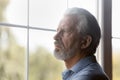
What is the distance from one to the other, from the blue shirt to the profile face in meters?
0.08

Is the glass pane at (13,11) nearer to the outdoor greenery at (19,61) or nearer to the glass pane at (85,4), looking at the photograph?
the outdoor greenery at (19,61)

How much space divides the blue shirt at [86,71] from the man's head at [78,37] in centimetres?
6

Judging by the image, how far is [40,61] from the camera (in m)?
2.51

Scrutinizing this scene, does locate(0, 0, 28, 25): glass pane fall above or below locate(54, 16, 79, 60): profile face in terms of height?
above

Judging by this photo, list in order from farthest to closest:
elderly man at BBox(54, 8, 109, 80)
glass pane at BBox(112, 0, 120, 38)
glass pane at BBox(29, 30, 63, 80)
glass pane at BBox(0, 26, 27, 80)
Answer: glass pane at BBox(112, 0, 120, 38) < glass pane at BBox(29, 30, 63, 80) < glass pane at BBox(0, 26, 27, 80) < elderly man at BBox(54, 8, 109, 80)

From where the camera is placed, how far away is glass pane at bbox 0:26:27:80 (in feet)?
7.35

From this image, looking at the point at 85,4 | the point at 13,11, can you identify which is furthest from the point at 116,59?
the point at 13,11

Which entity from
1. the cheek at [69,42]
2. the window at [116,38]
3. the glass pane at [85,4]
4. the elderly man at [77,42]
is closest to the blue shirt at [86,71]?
the elderly man at [77,42]

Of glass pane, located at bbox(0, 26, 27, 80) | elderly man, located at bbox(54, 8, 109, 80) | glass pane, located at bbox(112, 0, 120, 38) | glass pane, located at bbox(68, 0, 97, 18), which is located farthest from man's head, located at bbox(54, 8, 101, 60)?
glass pane, located at bbox(112, 0, 120, 38)

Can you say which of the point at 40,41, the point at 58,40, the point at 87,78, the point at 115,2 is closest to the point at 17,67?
the point at 40,41

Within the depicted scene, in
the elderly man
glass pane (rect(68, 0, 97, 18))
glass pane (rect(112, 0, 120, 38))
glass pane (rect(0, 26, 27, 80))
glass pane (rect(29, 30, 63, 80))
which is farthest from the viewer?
glass pane (rect(112, 0, 120, 38))

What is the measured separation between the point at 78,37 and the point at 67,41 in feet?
0.21

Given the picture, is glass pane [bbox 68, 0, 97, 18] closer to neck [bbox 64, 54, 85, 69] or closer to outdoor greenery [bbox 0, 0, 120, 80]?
outdoor greenery [bbox 0, 0, 120, 80]

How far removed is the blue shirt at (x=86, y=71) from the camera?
1576 mm
